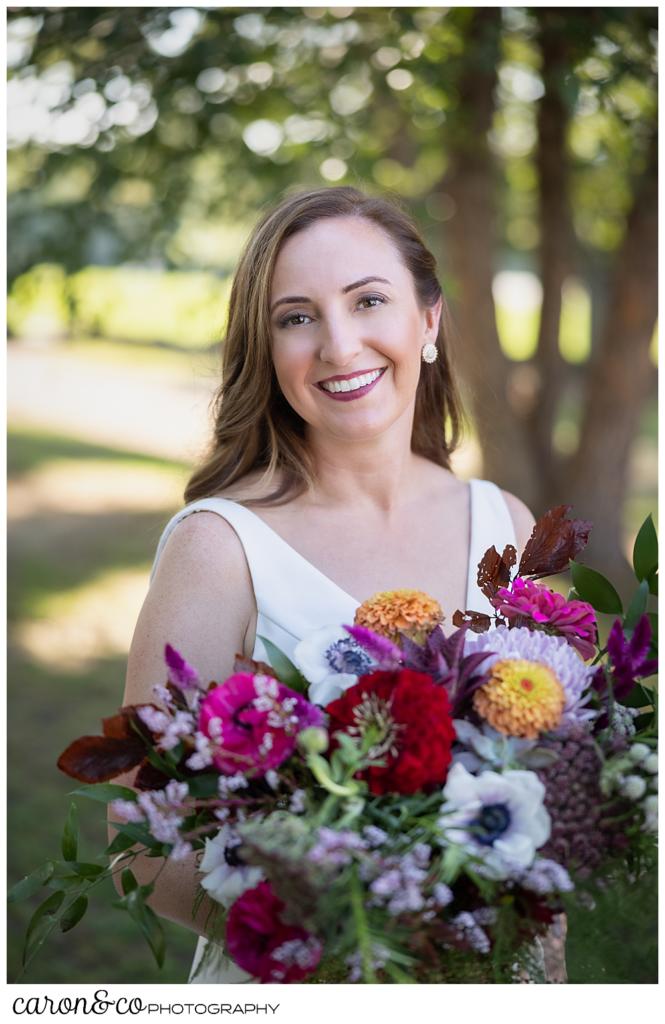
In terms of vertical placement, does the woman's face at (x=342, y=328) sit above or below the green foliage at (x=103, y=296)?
below

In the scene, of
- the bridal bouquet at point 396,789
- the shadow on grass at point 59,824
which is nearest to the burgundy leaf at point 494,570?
the bridal bouquet at point 396,789

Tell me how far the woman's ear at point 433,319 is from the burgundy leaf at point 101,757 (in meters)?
1.47

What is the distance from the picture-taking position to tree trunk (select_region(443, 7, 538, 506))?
640 centimetres

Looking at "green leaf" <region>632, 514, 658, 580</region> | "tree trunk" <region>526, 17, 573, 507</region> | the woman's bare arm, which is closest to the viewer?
"green leaf" <region>632, 514, 658, 580</region>

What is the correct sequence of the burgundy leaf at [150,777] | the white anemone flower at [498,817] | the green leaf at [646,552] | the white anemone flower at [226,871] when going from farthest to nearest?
the green leaf at [646,552] → the burgundy leaf at [150,777] → the white anemone flower at [226,871] → the white anemone flower at [498,817]

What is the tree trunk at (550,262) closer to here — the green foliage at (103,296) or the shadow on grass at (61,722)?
the green foliage at (103,296)

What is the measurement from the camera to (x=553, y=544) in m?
1.88

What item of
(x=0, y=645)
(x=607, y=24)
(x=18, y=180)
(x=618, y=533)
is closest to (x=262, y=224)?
(x=0, y=645)

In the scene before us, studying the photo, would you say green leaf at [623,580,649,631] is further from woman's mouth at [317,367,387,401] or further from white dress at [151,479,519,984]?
woman's mouth at [317,367,387,401]

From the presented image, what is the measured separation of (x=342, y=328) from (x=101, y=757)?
1075mm

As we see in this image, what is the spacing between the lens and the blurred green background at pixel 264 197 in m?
4.35

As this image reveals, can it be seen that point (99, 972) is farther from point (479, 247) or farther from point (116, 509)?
point (116, 509)

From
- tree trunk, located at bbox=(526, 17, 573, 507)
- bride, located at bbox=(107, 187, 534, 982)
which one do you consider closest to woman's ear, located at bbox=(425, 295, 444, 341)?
bride, located at bbox=(107, 187, 534, 982)

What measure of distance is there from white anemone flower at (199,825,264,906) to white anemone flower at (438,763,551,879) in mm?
300
